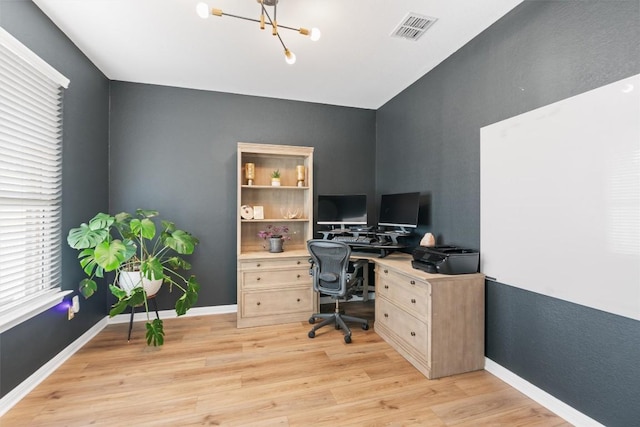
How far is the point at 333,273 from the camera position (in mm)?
2795

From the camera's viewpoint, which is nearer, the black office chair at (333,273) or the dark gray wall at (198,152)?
the black office chair at (333,273)

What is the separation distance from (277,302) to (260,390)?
46.7 inches

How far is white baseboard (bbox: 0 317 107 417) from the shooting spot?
5.70 ft

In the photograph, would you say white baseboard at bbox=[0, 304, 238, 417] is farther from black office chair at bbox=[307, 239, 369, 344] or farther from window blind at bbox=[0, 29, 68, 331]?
black office chair at bbox=[307, 239, 369, 344]

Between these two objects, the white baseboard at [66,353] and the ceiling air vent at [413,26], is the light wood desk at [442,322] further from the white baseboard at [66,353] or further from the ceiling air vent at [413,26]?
the white baseboard at [66,353]

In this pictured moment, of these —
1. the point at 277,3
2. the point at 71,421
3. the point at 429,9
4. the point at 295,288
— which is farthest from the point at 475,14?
the point at 71,421

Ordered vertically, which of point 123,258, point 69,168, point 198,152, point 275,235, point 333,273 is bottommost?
point 333,273

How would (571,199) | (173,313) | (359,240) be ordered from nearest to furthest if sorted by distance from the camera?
(571,199) → (359,240) → (173,313)

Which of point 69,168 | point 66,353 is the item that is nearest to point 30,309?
point 66,353

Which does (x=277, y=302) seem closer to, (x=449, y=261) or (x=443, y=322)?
(x=443, y=322)

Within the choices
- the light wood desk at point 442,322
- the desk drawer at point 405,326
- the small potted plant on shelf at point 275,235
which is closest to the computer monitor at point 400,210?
the light wood desk at point 442,322

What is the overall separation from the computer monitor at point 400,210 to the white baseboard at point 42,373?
3241 millimetres

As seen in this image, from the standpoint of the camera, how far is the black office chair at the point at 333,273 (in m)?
2.70

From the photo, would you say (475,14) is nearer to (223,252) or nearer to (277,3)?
(277,3)
